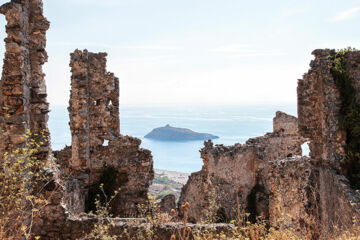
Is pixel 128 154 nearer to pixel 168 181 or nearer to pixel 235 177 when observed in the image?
pixel 235 177

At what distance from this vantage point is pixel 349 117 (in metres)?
8.33

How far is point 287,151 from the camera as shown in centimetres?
1738

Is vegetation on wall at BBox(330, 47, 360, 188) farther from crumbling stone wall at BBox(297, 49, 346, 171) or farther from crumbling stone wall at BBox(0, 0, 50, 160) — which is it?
crumbling stone wall at BBox(0, 0, 50, 160)

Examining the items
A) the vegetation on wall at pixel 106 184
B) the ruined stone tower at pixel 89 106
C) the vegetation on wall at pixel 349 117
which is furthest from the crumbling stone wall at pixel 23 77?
the vegetation on wall at pixel 349 117

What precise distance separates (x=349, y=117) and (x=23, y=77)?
7.63 metres

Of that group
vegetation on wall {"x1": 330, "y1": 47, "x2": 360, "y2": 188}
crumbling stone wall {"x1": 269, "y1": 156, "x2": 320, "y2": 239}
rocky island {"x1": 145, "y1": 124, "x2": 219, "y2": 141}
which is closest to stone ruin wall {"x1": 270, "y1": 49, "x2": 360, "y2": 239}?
crumbling stone wall {"x1": 269, "y1": 156, "x2": 320, "y2": 239}

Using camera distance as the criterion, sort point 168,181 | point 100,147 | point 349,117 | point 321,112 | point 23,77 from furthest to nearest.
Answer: point 168,181, point 100,147, point 321,112, point 349,117, point 23,77

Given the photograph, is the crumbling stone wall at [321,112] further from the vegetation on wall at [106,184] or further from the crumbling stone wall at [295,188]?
the vegetation on wall at [106,184]

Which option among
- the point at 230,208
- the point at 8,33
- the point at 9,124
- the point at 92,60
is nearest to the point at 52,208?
the point at 9,124

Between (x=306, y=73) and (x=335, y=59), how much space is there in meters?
0.93

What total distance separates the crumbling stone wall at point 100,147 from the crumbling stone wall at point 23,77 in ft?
14.5

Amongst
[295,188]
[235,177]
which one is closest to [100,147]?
[235,177]

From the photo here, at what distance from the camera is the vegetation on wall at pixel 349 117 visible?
26.5 ft

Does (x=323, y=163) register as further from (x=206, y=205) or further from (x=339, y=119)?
(x=206, y=205)
